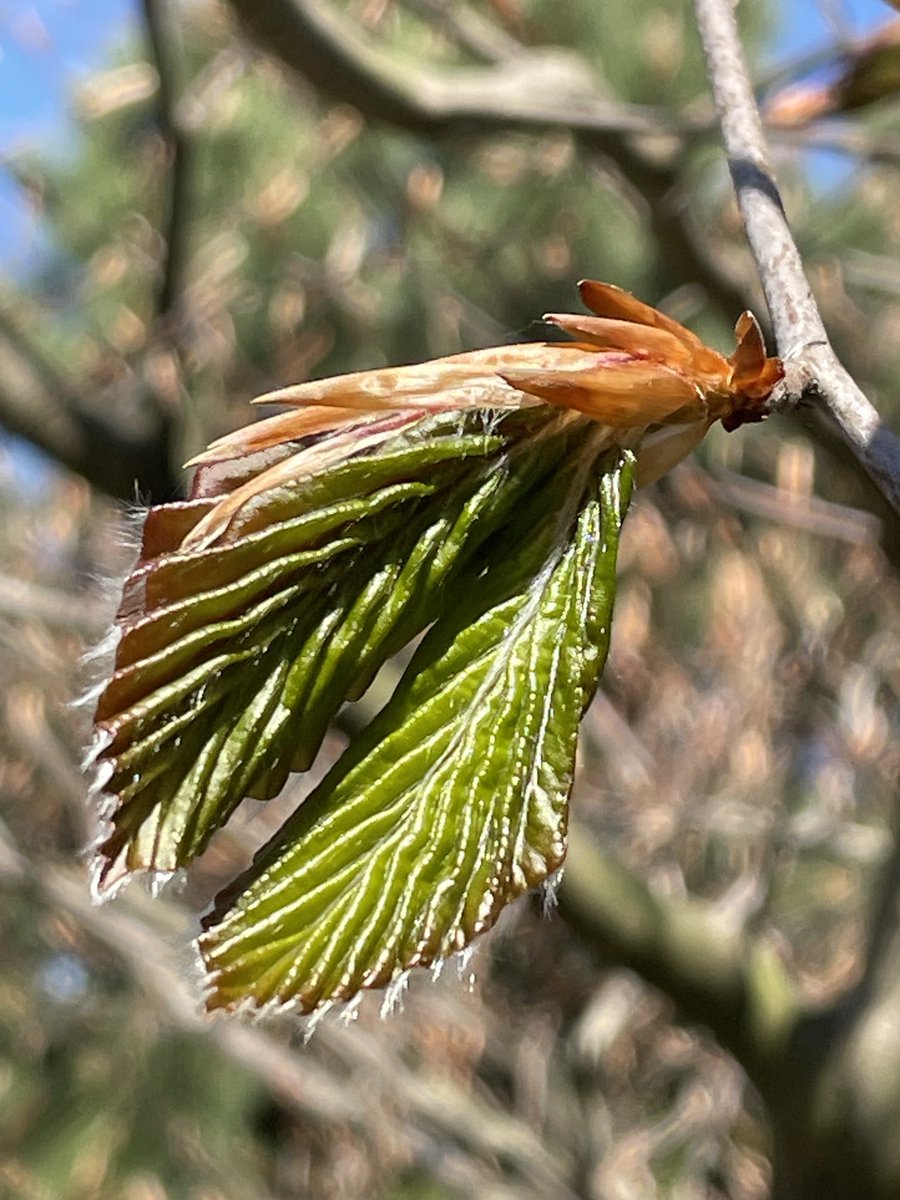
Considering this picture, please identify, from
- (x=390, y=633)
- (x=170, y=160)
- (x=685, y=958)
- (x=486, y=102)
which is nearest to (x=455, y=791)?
(x=390, y=633)

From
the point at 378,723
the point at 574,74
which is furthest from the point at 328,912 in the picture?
the point at 574,74

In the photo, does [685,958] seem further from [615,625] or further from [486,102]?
[615,625]

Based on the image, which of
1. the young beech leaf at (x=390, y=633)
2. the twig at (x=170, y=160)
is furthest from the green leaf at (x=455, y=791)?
the twig at (x=170, y=160)

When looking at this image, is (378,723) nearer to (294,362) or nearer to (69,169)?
(294,362)

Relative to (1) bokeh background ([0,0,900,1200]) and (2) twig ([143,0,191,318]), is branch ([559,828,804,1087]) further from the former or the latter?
(2) twig ([143,0,191,318])

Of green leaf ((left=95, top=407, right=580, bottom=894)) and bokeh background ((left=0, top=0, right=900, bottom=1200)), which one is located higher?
green leaf ((left=95, top=407, right=580, bottom=894))

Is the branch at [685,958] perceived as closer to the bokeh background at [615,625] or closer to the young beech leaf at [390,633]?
the bokeh background at [615,625]

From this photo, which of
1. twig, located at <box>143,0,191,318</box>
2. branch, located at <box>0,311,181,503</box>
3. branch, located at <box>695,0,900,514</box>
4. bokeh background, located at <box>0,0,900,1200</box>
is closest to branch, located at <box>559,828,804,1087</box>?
bokeh background, located at <box>0,0,900,1200</box>

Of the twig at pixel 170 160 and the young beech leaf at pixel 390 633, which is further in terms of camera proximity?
the twig at pixel 170 160
